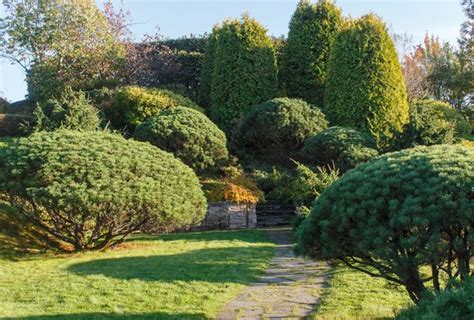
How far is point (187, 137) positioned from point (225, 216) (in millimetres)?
2189

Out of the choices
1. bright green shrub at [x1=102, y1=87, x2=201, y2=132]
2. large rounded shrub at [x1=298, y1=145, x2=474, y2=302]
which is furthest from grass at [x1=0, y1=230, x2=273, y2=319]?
bright green shrub at [x1=102, y1=87, x2=201, y2=132]

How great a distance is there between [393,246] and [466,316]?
1.32 m

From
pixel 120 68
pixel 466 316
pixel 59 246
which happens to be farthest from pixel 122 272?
pixel 120 68

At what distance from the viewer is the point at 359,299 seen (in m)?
6.39

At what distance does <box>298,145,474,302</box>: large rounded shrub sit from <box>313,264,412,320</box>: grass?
3.07ft

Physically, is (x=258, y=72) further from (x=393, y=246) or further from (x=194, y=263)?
(x=393, y=246)

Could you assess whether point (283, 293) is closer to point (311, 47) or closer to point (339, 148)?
point (339, 148)

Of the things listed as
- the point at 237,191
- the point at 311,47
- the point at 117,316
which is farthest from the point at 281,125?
the point at 117,316

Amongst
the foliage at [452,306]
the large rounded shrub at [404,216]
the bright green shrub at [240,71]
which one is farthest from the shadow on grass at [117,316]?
the bright green shrub at [240,71]

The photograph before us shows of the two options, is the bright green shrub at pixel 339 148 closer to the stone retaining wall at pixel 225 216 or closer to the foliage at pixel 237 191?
the foliage at pixel 237 191

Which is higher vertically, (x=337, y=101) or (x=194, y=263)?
(x=337, y=101)

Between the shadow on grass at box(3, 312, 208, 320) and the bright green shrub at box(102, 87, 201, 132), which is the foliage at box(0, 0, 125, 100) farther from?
the shadow on grass at box(3, 312, 208, 320)

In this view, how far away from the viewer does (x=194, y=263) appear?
27.0 feet

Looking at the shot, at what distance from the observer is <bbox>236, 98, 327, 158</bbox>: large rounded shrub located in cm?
1440
